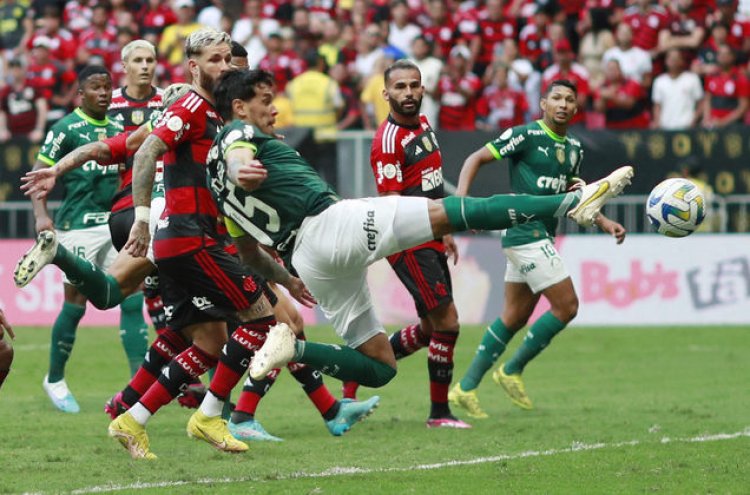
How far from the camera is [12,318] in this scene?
762 inches

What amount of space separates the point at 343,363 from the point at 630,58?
567 inches

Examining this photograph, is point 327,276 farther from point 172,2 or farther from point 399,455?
point 172,2

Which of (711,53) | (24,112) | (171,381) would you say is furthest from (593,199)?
(24,112)

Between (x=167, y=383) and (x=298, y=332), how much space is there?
1369mm

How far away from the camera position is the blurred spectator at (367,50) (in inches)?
866

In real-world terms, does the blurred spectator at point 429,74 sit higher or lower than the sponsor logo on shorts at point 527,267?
higher

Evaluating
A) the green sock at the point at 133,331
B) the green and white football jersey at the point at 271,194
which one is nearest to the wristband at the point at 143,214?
the green and white football jersey at the point at 271,194

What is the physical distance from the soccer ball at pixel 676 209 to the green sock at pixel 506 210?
88 cm

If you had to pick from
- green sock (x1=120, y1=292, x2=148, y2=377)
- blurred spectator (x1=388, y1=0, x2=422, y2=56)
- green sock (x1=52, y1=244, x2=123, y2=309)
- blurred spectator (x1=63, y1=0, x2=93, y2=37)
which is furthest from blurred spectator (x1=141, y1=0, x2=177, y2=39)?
green sock (x1=52, y1=244, x2=123, y2=309)

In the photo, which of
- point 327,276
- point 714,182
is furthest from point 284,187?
point 714,182

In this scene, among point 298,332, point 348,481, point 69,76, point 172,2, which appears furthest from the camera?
point 172,2

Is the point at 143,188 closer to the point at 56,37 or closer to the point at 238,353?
the point at 238,353

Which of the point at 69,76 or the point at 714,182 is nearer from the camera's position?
the point at 714,182

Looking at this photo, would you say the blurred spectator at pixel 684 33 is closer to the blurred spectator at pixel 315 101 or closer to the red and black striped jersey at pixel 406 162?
the blurred spectator at pixel 315 101
